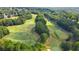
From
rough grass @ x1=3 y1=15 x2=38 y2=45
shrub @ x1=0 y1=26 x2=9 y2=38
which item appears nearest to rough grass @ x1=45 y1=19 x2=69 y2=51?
rough grass @ x1=3 y1=15 x2=38 y2=45

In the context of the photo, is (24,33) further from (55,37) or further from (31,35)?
(55,37)

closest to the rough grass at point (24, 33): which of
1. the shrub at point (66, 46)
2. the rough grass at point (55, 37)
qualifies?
the rough grass at point (55, 37)

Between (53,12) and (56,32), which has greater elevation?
(53,12)

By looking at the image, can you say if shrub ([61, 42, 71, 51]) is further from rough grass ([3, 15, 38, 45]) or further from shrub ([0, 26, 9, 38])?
shrub ([0, 26, 9, 38])

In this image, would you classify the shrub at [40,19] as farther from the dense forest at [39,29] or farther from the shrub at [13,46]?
the shrub at [13,46]

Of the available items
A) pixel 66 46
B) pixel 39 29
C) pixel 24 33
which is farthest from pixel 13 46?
pixel 66 46
